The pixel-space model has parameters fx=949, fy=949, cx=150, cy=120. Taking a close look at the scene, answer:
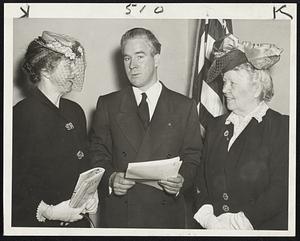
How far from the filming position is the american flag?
2680 millimetres

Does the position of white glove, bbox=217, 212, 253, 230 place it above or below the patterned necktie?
below

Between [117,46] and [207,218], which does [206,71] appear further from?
[207,218]

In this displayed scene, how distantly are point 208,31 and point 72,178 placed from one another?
1.86 ft

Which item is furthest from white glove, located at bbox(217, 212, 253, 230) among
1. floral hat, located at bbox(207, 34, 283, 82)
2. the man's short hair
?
the man's short hair

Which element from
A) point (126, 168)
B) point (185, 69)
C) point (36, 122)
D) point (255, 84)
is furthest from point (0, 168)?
point (255, 84)

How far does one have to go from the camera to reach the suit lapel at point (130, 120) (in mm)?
2670

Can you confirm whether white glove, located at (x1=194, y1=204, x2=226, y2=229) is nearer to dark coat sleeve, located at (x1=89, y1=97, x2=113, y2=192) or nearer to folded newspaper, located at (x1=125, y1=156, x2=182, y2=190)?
folded newspaper, located at (x1=125, y1=156, x2=182, y2=190)

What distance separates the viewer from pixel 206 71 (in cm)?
268

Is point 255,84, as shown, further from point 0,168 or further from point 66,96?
point 0,168

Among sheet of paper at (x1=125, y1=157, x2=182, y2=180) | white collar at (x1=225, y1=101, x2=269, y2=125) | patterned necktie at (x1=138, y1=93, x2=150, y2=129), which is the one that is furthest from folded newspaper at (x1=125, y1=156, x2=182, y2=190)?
white collar at (x1=225, y1=101, x2=269, y2=125)

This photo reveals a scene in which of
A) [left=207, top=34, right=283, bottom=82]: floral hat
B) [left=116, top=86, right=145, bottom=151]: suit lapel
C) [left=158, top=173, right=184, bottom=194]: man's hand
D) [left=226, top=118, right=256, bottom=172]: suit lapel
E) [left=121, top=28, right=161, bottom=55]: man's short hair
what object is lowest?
[left=158, top=173, right=184, bottom=194]: man's hand

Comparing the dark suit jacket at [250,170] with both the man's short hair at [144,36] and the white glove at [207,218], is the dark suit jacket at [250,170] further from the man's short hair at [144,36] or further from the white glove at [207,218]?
the man's short hair at [144,36]

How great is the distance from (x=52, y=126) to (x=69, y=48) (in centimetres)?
22

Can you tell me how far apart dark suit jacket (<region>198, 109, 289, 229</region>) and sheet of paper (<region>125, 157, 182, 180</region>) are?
84 millimetres
